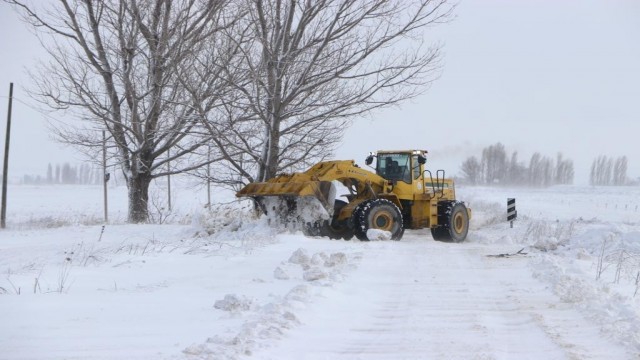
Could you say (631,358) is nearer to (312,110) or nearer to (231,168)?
(312,110)

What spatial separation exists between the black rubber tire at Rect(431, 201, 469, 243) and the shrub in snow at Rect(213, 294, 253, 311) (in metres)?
11.6

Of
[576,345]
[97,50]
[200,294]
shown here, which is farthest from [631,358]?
[97,50]

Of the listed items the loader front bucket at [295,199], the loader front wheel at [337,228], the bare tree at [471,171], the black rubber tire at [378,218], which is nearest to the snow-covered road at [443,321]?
the black rubber tire at [378,218]

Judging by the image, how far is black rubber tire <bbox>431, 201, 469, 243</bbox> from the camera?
16.9 m

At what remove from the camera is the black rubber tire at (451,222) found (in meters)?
16.9

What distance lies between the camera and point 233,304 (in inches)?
230

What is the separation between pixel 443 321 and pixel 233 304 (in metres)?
1.96

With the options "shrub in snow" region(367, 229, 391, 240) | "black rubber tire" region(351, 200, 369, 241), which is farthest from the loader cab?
"shrub in snow" region(367, 229, 391, 240)

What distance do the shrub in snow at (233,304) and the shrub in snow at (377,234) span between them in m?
7.84

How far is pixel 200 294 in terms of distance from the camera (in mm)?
6730

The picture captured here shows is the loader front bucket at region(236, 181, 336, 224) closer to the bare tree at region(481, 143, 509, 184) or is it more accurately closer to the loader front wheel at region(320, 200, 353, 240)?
A: the loader front wheel at region(320, 200, 353, 240)

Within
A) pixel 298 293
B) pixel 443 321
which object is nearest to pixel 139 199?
pixel 298 293

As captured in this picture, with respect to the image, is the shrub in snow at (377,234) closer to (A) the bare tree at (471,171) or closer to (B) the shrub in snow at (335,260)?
(B) the shrub in snow at (335,260)

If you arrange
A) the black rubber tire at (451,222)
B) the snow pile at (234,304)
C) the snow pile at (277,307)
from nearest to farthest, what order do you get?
1. the snow pile at (277,307)
2. the snow pile at (234,304)
3. the black rubber tire at (451,222)
